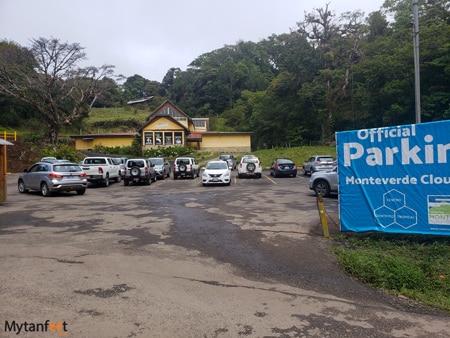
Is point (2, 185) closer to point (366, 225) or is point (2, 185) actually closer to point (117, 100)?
point (366, 225)

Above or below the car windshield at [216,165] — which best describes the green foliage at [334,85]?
above

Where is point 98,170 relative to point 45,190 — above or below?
above

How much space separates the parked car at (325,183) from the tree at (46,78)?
4138 centimetres

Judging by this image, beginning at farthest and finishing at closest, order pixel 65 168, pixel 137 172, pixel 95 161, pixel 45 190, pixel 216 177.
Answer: pixel 95 161 → pixel 137 172 → pixel 216 177 → pixel 65 168 → pixel 45 190

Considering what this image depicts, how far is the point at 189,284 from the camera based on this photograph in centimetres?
529

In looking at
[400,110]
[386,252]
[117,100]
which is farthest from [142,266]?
[117,100]

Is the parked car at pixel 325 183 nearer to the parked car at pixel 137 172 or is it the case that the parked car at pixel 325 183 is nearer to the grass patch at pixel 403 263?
the grass patch at pixel 403 263

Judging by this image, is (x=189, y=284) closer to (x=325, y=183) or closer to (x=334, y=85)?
(x=325, y=183)

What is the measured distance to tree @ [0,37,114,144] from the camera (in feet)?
147

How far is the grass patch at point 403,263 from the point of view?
17.8 ft

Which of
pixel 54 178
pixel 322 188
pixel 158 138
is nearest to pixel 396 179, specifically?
pixel 322 188

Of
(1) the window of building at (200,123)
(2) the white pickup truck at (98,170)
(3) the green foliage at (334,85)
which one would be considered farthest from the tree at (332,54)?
(2) the white pickup truck at (98,170)

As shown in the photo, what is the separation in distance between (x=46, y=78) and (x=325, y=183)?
43851mm

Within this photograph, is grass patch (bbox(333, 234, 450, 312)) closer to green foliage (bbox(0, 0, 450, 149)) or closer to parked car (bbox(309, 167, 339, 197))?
parked car (bbox(309, 167, 339, 197))
